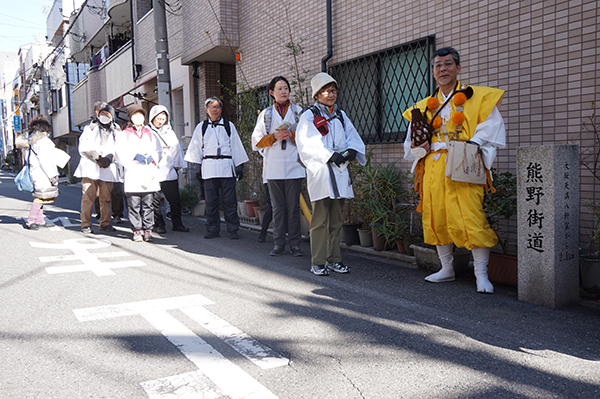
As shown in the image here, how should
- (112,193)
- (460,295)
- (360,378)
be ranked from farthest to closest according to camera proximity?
(112,193) → (460,295) → (360,378)

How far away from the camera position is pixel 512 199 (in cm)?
479

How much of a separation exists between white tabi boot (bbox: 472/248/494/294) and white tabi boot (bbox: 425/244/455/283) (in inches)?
14.8

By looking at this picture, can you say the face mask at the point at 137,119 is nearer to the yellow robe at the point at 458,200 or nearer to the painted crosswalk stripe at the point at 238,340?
the painted crosswalk stripe at the point at 238,340

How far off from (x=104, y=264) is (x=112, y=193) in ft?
12.5

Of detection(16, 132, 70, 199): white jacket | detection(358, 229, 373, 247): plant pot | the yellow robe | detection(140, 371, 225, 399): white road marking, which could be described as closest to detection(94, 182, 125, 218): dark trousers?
detection(16, 132, 70, 199): white jacket

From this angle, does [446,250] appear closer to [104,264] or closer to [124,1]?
[104,264]

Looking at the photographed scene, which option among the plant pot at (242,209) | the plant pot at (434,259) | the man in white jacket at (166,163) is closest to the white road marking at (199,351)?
the plant pot at (434,259)

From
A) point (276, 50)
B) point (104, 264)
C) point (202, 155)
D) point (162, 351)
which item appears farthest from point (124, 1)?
point (162, 351)

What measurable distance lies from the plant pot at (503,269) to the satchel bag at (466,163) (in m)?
0.82

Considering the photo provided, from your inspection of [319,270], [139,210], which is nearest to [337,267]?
[319,270]

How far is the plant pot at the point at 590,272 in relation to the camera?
4312mm

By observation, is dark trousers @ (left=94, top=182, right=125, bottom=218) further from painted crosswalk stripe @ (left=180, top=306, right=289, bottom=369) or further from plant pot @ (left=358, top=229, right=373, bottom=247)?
painted crosswalk stripe @ (left=180, top=306, right=289, bottom=369)

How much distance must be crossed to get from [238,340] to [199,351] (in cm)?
30

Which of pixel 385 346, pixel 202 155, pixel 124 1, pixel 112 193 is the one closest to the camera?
pixel 385 346
